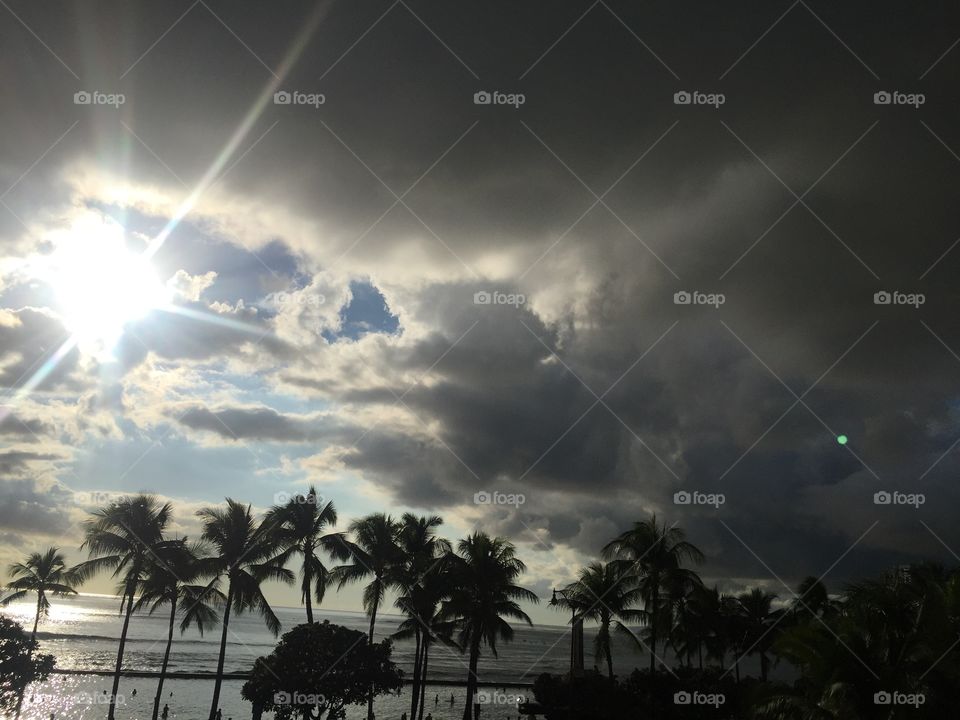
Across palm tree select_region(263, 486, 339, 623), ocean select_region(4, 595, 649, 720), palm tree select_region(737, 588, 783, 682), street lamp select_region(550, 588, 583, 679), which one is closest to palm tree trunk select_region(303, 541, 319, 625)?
palm tree select_region(263, 486, 339, 623)

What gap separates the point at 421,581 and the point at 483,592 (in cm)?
368

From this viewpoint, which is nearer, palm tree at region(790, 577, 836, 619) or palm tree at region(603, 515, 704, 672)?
palm tree at region(603, 515, 704, 672)

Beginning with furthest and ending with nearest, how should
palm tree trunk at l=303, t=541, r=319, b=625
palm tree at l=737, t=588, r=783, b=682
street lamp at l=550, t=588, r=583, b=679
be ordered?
palm tree at l=737, t=588, r=783, b=682, street lamp at l=550, t=588, r=583, b=679, palm tree trunk at l=303, t=541, r=319, b=625

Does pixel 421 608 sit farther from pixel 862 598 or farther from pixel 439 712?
pixel 439 712

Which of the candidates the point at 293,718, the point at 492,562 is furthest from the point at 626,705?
the point at 293,718

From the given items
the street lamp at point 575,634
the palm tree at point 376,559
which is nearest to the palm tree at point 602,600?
the street lamp at point 575,634

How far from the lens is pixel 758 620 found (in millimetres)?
55375

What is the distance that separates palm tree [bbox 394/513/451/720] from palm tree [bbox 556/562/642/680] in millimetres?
8442

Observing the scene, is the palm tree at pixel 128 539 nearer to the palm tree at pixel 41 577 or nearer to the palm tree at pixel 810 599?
the palm tree at pixel 41 577

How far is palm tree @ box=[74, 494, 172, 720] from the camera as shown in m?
36.5

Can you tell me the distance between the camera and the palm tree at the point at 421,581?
3778 centimetres

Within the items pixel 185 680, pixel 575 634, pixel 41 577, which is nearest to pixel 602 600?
pixel 575 634

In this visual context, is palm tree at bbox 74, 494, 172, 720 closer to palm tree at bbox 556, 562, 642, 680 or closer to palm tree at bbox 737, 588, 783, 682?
palm tree at bbox 556, 562, 642, 680

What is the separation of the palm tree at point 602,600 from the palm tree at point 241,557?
56.6 feet
